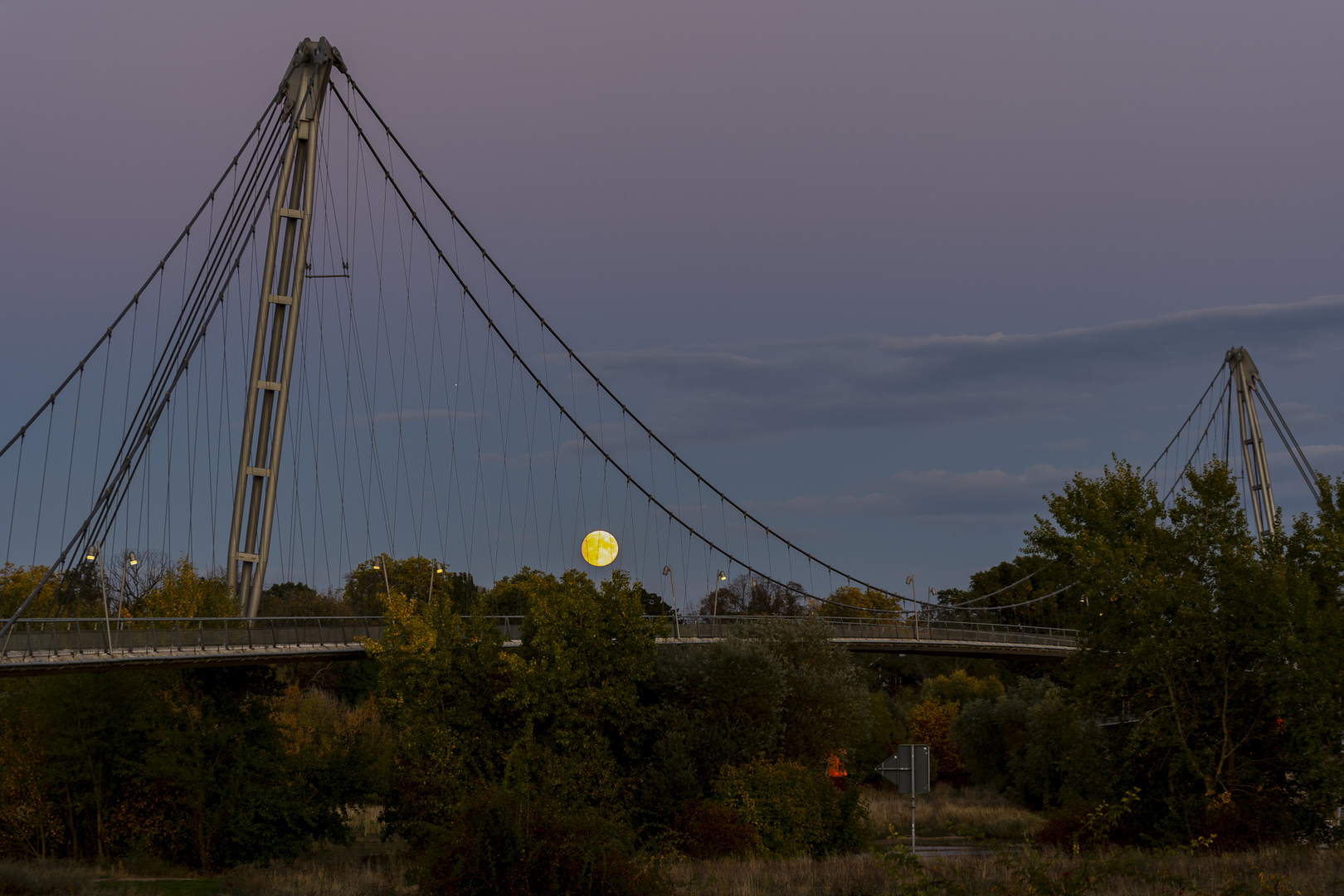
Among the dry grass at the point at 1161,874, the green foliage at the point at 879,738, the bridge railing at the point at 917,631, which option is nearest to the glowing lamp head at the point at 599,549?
the bridge railing at the point at 917,631

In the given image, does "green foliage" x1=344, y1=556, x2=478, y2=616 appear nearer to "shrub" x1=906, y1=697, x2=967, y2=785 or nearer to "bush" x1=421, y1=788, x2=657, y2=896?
"shrub" x1=906, y1=697, x2=967, y2=785

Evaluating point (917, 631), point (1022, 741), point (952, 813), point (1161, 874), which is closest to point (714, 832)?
point (1161, 874)

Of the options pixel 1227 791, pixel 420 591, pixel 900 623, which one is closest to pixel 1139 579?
pixel 1227 791

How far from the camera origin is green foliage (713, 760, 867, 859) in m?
40.5

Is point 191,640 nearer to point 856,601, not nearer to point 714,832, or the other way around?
point 714,832

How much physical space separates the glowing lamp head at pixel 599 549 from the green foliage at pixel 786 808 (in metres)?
26.7

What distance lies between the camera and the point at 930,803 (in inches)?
2562

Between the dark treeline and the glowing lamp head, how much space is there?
15254 millimetres

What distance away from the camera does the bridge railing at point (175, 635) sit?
31359 millimetres

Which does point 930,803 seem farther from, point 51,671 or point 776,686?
point 51,671

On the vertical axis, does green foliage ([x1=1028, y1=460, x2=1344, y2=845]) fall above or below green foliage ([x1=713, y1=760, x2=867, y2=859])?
above

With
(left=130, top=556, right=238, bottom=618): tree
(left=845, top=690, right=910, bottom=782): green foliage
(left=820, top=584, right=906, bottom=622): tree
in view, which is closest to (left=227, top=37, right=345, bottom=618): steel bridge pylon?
(left=130, top=556, right=238, bottom=618): tree

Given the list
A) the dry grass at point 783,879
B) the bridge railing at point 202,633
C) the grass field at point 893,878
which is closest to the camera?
the grass field at point 893,878

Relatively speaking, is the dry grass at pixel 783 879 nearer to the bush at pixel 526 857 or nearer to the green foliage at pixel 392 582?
the bush at pixel 526 857
